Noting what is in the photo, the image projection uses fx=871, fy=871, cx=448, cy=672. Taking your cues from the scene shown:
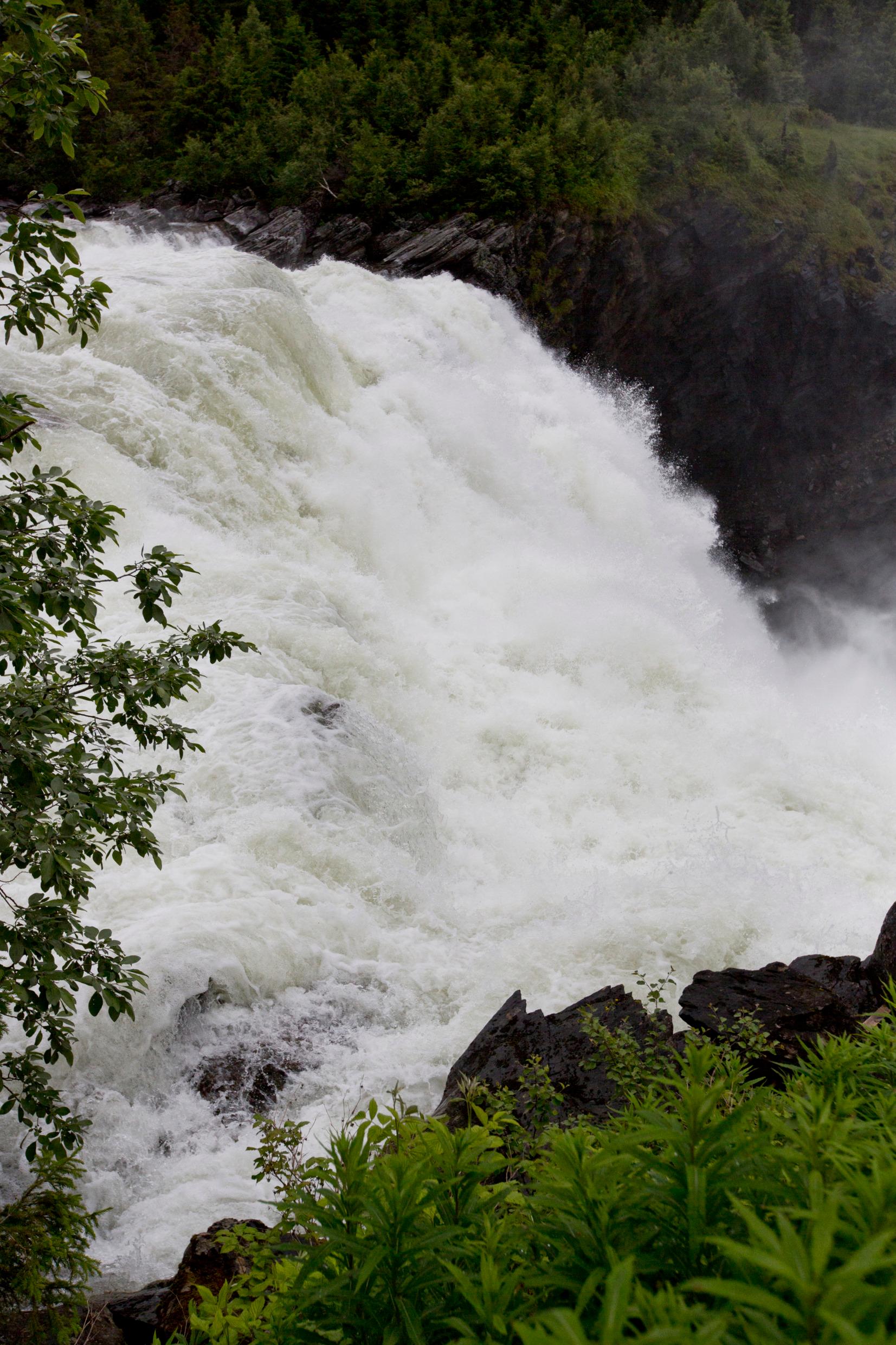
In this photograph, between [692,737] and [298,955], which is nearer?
[298,955]

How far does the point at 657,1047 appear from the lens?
4.07 metres

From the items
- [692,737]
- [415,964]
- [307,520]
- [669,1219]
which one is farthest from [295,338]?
[669,1219]

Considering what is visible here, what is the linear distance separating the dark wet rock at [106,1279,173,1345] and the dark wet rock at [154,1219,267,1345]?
0.03 metres

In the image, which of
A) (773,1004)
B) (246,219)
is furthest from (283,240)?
(773,1004)

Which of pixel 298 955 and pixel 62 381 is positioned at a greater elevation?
pixel 62 381

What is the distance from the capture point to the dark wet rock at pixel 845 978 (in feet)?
16.5

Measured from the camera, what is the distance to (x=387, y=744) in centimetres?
825

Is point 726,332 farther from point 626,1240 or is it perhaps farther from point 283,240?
point 626,1240

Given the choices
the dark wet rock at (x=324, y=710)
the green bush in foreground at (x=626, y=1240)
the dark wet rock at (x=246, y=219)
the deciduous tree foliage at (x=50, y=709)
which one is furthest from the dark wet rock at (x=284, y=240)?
the green bush in foreground at (x=626, y=1240)

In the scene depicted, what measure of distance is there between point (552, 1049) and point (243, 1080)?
1.79 m

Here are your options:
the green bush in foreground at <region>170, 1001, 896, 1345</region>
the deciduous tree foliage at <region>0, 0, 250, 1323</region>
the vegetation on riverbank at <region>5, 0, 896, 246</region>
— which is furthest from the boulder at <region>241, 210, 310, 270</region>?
the green bush in foreground at <region>170, 1001, 896, 1345</region>

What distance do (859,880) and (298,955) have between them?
6184 millimetres

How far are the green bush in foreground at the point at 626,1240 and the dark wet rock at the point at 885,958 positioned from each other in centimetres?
355

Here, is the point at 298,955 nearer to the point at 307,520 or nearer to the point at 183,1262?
the point at 183,1262
